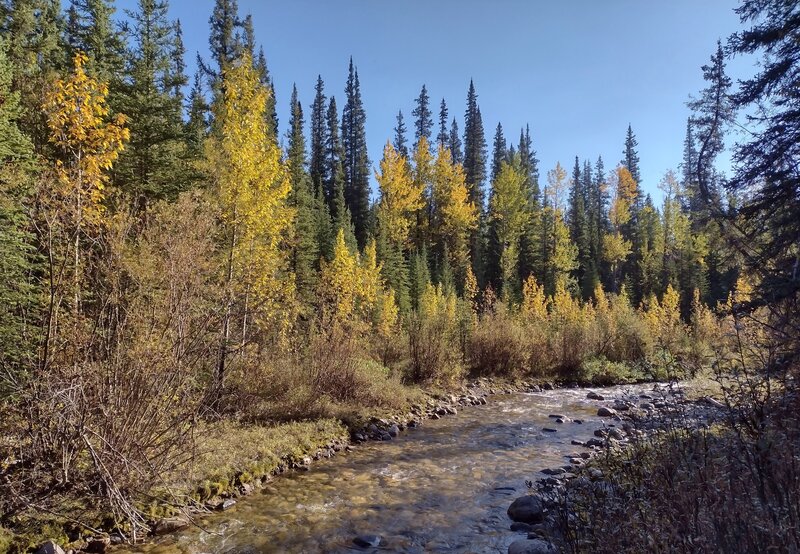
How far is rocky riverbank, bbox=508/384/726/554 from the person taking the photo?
4.29 metres

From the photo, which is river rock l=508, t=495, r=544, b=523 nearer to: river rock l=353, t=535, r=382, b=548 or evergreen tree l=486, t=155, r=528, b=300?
river rock l=353, t=535, r=382, b=548

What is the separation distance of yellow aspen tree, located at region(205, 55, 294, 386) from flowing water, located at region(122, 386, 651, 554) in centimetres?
412

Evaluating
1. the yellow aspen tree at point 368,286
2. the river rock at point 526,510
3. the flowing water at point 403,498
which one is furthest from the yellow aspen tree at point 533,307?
the river rock at point 526,510

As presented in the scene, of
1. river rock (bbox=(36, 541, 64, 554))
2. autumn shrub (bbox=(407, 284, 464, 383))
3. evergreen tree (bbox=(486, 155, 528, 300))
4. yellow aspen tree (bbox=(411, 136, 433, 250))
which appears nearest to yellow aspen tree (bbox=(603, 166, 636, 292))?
evergreen tree (bbox=(486, 155, 528, 300))

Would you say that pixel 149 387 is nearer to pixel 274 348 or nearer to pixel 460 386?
pixel 274 348

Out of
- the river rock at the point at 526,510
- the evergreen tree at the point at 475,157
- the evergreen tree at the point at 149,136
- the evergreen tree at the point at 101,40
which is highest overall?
the evergreen tree at the point at 475,157

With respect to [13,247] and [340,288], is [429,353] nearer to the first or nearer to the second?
[340,288]

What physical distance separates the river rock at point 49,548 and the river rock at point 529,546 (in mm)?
5024

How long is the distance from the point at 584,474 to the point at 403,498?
3046 millimetres

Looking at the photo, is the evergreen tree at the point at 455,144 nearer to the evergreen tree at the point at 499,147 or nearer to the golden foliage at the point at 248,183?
the evergreen tree at the point at 499,147

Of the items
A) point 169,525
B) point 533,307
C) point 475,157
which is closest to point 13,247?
point 169,525

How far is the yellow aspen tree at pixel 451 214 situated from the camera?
40188mm

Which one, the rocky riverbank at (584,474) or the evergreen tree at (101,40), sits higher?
the evergreen tree at (101,40)

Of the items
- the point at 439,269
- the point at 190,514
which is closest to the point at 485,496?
the point at 190,514
